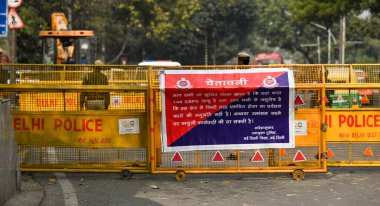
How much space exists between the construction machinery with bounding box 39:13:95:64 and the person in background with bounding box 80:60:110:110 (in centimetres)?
1715

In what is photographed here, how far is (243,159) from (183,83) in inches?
57.2

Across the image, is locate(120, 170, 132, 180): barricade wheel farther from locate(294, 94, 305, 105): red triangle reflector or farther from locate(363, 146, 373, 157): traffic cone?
locate(363, 146, 373, 157): traffic cone

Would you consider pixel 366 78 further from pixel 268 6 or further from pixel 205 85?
pixel 268 6

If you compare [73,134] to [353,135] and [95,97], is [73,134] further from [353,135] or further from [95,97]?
[353,135]

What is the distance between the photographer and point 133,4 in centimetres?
4381

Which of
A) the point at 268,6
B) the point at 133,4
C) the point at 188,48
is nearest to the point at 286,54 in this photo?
the point at 268,6

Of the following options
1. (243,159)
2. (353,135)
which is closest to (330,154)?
(353,135)

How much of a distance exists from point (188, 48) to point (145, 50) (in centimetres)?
500

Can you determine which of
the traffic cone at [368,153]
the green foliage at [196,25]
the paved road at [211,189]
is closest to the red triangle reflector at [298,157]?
the paved road at [211,189]

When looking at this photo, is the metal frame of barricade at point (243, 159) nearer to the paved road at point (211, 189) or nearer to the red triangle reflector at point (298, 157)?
the red triangle reflector at point (298, 157)

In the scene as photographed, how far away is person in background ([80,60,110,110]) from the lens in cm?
1054

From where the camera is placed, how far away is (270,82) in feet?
33.5

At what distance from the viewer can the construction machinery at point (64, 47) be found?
92.9 feet

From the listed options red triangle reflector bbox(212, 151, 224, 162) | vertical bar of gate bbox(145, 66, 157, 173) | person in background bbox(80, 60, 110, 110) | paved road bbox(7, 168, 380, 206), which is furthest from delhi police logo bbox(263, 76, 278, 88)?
person in background bbox(80, 60, 110, 110)
